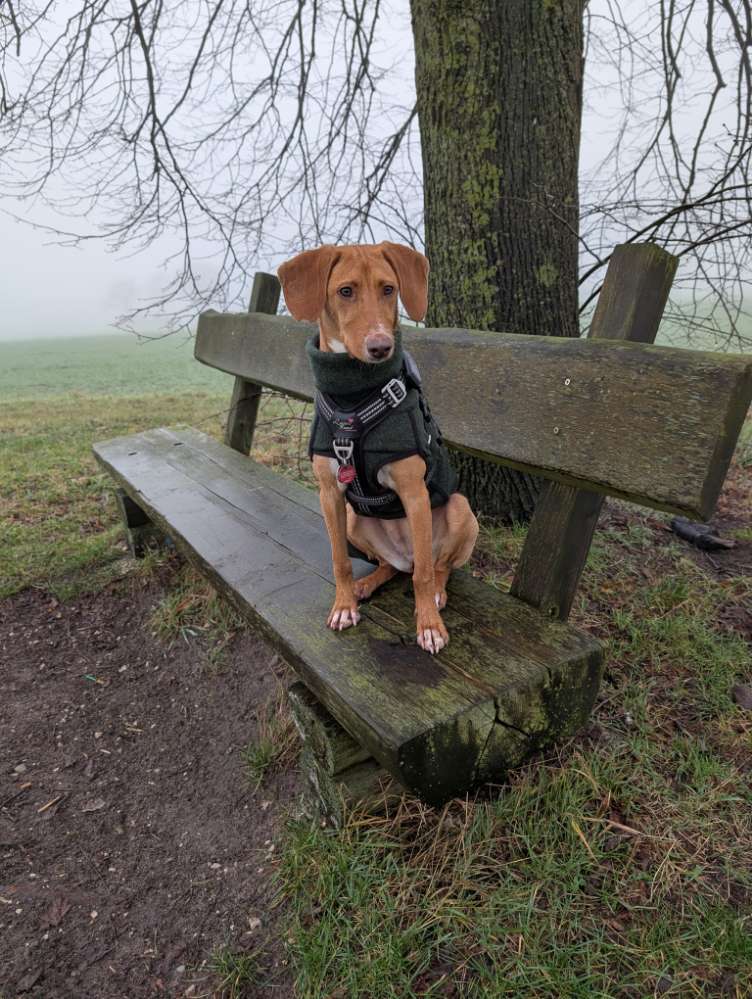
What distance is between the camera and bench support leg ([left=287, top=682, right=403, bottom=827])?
1.77 metres

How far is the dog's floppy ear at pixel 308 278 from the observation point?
158 centimetres

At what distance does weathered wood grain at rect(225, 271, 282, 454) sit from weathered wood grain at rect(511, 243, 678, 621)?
2287mm

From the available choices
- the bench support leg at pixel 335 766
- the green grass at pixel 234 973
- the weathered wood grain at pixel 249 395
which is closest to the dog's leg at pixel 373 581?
the bench support leg at pixel 335 766

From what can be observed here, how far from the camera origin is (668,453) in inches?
58.3

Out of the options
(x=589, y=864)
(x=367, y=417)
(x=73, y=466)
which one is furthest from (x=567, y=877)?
(x=73, y=466)

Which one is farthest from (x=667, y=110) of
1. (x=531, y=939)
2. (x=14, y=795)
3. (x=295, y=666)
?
(x=14, y=795)

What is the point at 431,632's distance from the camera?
5.55 feet

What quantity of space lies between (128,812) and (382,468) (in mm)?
1686

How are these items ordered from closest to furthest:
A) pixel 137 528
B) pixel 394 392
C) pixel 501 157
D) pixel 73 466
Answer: pixel 394 392 < pixel 501 157 < pixel 137 528 < pixel 73 466

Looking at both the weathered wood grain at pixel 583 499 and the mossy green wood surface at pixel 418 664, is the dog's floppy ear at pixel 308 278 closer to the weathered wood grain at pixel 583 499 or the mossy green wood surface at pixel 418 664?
the weathered wood grain at pixel 583 499

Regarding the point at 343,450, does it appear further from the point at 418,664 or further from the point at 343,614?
the point at 418,664

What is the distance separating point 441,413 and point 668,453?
923 mm

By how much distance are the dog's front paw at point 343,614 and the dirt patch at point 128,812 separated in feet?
2.52

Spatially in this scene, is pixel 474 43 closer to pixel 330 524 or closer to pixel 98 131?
pixel 330 524
